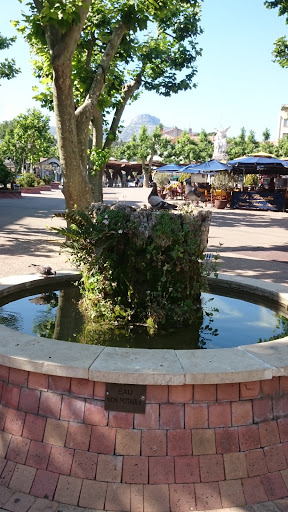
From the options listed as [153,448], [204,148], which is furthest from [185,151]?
[153,448]

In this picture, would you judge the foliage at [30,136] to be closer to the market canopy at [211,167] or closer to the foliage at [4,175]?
the foliage at [4,175]

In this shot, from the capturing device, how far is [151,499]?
2.54 meters

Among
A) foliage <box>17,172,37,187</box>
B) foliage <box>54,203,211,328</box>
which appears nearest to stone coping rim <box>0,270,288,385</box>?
foliage <box>54,203,211,328</box>

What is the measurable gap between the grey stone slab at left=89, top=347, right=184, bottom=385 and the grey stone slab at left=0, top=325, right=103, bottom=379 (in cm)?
8

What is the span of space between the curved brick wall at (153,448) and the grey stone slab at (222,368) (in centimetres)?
8

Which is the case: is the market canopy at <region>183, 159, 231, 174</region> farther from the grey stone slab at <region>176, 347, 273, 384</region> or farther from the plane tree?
the grey stone slab at <region>176, 347, 273, 384</region>

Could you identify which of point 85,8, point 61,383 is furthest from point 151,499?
point 85,8

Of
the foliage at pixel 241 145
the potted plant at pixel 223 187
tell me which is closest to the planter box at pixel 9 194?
the potted plant at pixel 223 187

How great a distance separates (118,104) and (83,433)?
1245 cm

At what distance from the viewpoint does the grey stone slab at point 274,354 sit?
2.76 meters

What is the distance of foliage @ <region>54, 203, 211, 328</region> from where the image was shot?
13.2 ft

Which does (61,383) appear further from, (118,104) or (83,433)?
(118,104)

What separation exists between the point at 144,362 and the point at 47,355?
1.94ft

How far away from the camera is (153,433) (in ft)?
8.67
